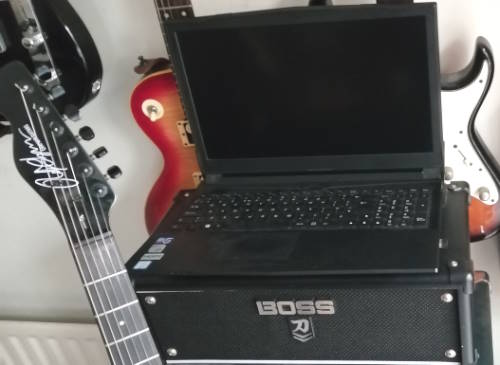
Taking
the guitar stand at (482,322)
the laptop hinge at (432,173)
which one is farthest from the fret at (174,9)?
the guitar stand at (482,322)

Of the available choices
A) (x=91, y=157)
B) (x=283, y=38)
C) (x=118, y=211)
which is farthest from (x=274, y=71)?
(x=118, y=211)

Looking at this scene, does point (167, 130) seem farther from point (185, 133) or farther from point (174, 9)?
point (174, 9)

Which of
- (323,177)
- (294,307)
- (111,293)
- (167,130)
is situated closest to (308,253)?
(294,307)

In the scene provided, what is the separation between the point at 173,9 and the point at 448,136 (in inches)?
18.9

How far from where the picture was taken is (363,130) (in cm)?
105

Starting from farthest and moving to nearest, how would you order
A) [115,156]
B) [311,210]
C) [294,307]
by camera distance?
[115,156], [311,210], [294,307]

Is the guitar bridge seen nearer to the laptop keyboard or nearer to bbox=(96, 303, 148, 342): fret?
the laptop keyboard

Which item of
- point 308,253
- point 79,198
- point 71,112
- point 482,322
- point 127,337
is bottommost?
point 482,322

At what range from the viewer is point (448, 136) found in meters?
1.09

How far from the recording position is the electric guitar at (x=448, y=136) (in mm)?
1058

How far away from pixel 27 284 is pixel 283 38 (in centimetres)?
91
